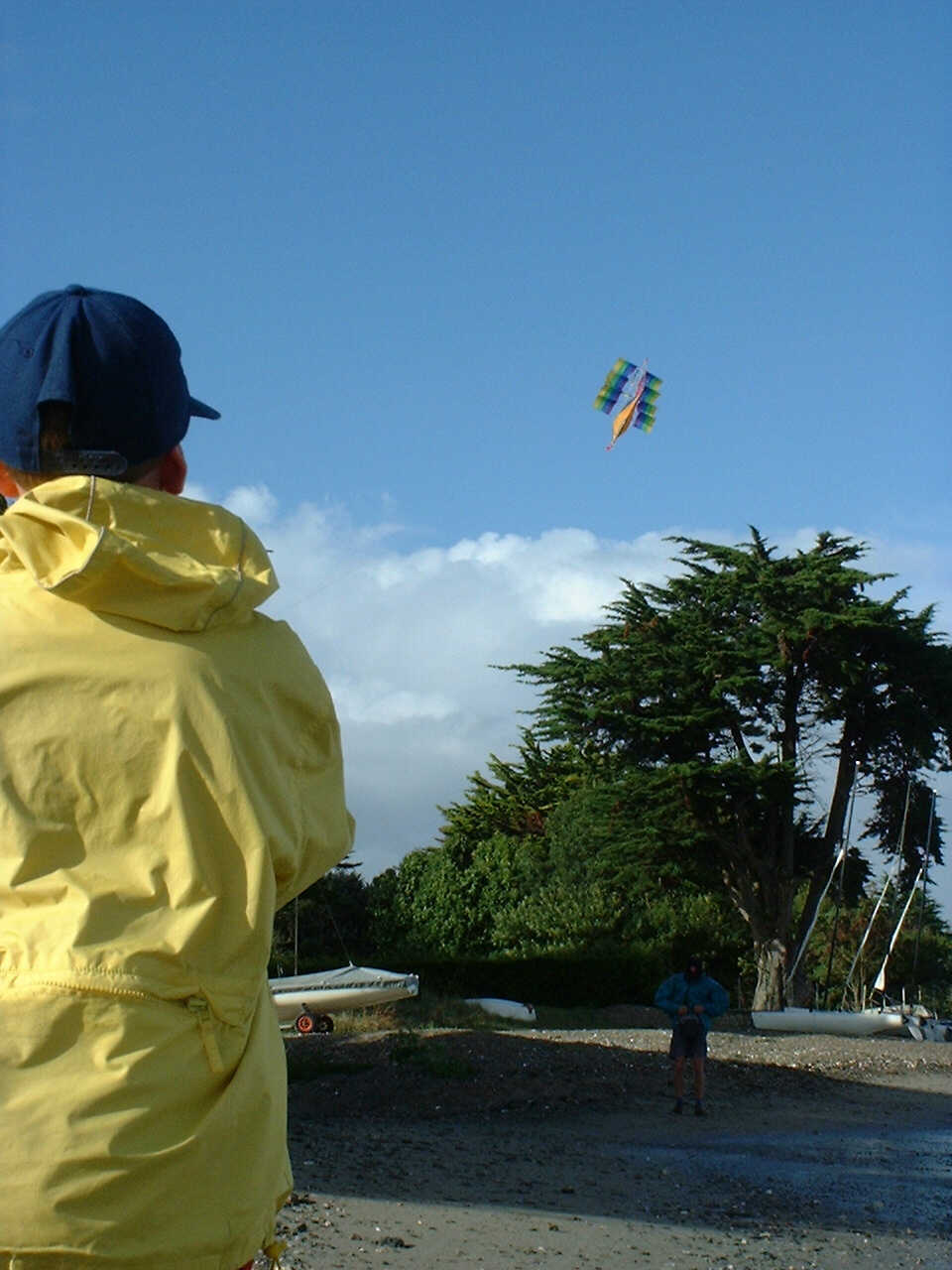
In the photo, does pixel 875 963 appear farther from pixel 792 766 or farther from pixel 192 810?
pixel 192 810

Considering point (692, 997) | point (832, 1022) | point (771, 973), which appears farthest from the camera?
point (771, 973)

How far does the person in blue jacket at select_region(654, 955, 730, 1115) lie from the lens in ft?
51.1

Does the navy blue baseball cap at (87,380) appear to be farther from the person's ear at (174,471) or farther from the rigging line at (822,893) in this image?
the rigging line at (822,893)

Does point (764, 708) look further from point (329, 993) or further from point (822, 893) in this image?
point (329, 993)

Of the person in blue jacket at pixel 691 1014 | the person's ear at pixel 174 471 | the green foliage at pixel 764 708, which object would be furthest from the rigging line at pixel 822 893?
the person's ear at pixel 174 471

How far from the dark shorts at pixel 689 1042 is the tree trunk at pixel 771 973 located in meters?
20.0

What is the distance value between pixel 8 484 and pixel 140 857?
495 millimetres

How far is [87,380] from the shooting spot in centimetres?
146

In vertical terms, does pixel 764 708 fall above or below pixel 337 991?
above

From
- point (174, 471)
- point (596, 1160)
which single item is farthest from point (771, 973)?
point (174, 471)

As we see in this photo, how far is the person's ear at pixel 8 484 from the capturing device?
1496 mm

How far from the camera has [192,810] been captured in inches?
50.5

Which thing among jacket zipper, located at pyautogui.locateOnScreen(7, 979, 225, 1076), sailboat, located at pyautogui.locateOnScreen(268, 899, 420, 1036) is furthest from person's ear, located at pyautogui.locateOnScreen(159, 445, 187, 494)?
sailboat, located at pyautogui.locateOnScreen(268, 899, 420, 1036)

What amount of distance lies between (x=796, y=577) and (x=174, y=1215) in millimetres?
34881
